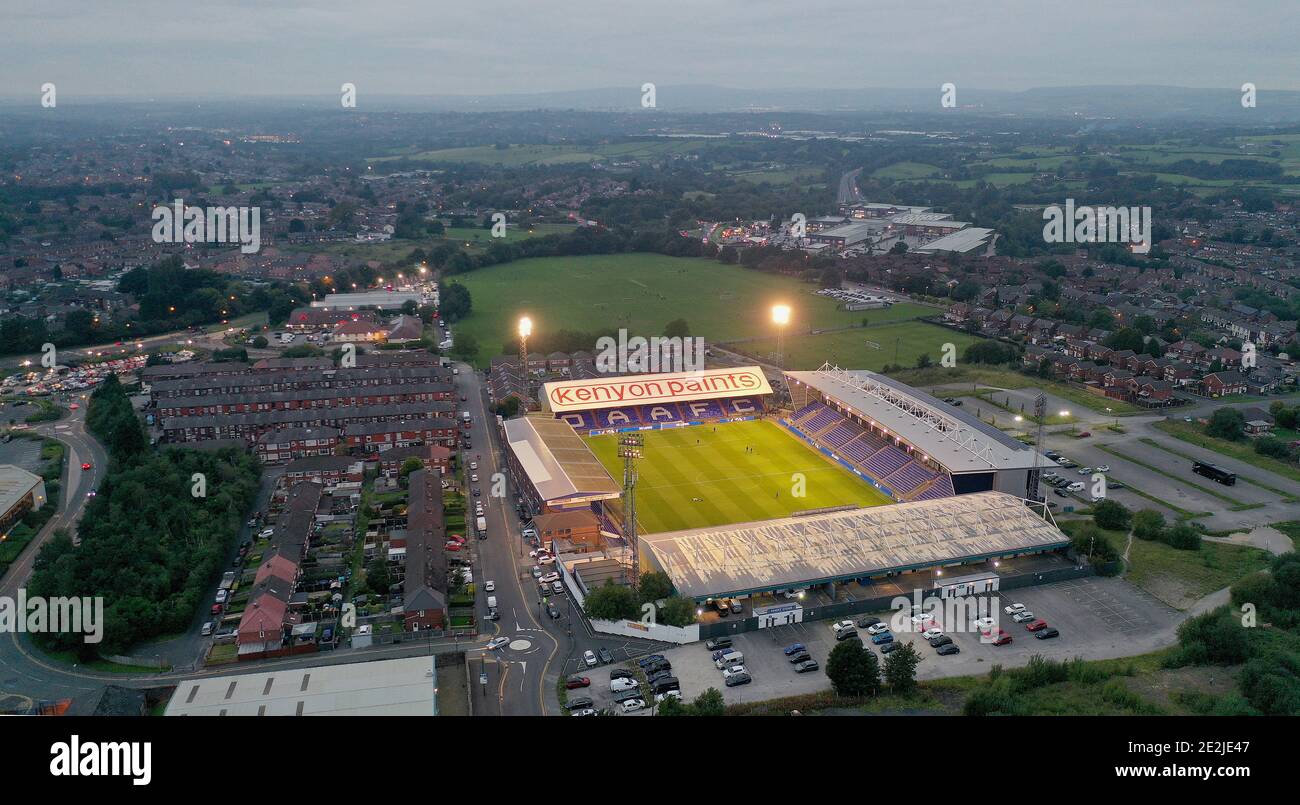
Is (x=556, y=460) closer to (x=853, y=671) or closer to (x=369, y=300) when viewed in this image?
(x=853, y=671)

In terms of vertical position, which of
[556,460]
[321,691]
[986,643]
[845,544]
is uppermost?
[556,460]

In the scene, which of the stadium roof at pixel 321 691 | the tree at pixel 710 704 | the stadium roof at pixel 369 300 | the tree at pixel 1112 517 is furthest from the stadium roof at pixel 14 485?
the tree at pixel 1112 517

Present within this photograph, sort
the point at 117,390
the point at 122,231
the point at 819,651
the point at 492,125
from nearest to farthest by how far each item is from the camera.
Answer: the point at 819,651 < the point at 117,390 < the point at 122,231 < the point at 492,125

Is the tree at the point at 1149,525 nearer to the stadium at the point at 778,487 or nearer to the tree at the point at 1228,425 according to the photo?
the stadium at the point at 778,487

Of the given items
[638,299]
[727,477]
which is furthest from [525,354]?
[638,299]

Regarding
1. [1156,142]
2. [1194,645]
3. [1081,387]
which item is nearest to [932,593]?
[1194,645]

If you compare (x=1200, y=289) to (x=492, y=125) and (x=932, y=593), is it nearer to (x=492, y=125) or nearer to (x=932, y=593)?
(x=932, y=593)
